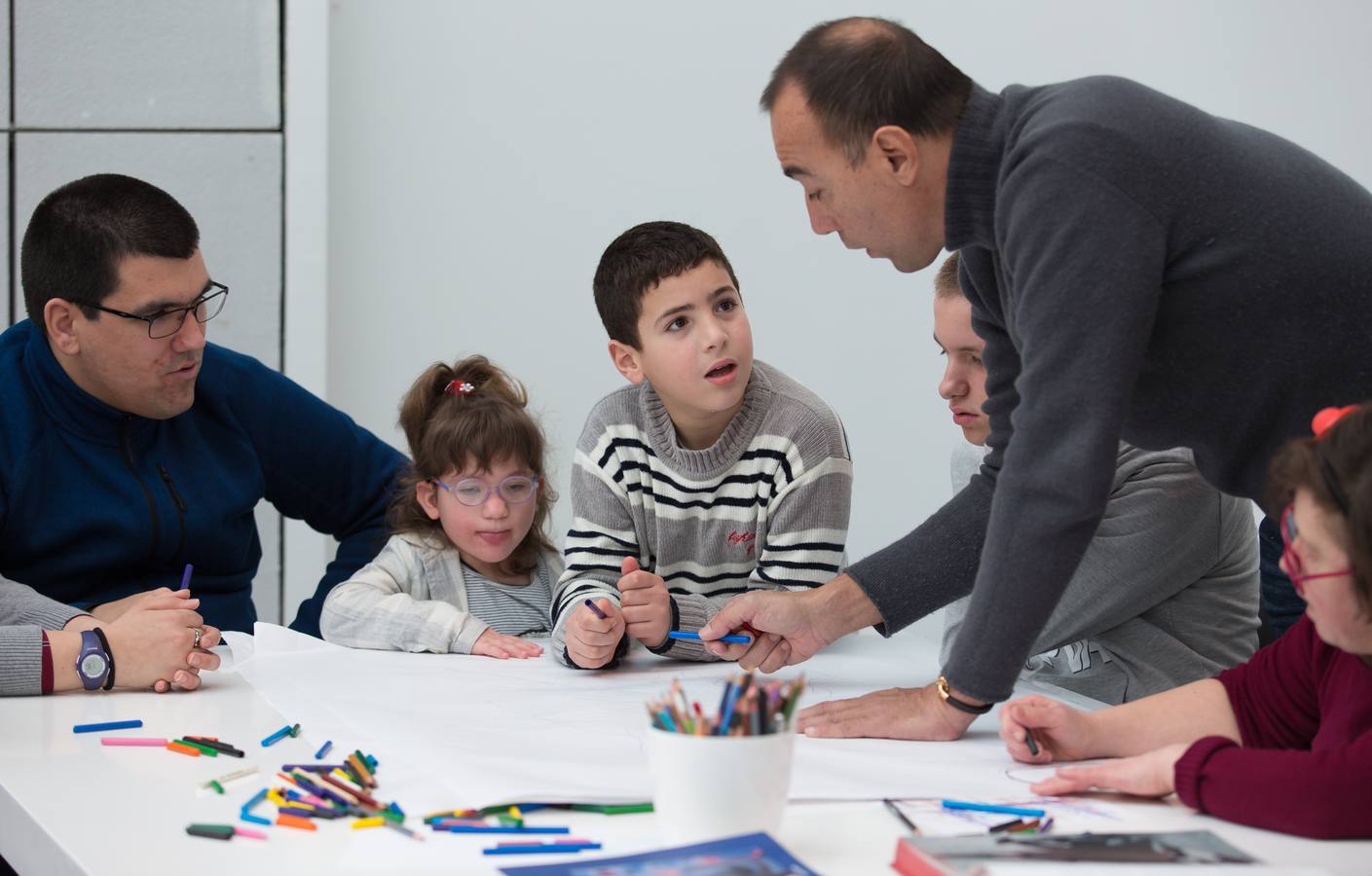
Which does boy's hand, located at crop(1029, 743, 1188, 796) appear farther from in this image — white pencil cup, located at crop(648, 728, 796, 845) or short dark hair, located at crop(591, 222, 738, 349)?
short dark hair, located at crop(591, 222, 738, 349)

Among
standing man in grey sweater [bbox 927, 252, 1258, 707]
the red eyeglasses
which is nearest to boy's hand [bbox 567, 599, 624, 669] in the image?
standing man in grey sweater [bbox 927, 252, 1258, 707]

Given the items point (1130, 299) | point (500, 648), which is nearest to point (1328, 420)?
point (1130, 299)

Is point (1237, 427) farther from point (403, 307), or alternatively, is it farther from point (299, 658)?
point (403, 307)

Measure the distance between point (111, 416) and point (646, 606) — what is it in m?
0.95

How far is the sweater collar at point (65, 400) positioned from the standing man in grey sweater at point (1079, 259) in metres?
1.22

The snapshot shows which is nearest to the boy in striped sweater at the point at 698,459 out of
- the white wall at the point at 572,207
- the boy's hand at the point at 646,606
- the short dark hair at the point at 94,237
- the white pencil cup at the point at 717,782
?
the boy's hand at the point at 646,606

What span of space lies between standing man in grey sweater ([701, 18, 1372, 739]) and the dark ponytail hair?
2.79ft

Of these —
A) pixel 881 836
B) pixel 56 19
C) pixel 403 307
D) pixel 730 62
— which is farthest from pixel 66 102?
pixel 881 836

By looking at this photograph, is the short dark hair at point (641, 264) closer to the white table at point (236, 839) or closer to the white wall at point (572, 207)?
the white table at point (236, 839)

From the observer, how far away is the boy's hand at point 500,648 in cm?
187

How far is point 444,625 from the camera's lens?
1884 millimetres

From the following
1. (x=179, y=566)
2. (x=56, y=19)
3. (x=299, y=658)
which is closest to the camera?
(x=299, y=658)

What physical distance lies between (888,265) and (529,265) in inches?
38.6

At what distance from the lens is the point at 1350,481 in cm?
Result: 99
